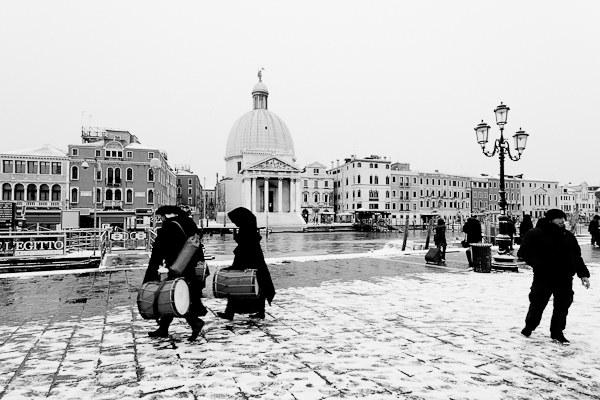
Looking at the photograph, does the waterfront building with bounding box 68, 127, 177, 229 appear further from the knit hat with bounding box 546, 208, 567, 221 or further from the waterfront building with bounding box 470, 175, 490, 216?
the waterfront building with bounding box 470, 175, 490, 216

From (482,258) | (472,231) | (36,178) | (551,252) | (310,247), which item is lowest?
(310,247)

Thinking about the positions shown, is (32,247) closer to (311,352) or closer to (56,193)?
(311,352)

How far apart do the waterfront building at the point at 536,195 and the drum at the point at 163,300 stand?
357 ft

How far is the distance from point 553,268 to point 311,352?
3.27 metres

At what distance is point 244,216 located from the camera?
6410mm

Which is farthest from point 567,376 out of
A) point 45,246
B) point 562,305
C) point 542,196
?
point 542,196

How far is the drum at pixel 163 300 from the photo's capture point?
510 cm

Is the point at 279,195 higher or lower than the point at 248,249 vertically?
higher

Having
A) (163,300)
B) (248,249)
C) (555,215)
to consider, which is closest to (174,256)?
(163,300)

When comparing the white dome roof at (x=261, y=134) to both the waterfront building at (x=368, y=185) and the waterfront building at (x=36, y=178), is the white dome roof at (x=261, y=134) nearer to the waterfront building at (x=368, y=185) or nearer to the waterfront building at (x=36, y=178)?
the waterfront building at (x=368, y=185)

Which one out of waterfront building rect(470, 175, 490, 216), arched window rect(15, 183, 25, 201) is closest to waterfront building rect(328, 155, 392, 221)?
waterfront building rect(470, 175, 490, 216)

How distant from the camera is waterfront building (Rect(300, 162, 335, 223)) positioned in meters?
87.1

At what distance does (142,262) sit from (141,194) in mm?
43063

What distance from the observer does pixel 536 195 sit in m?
103
